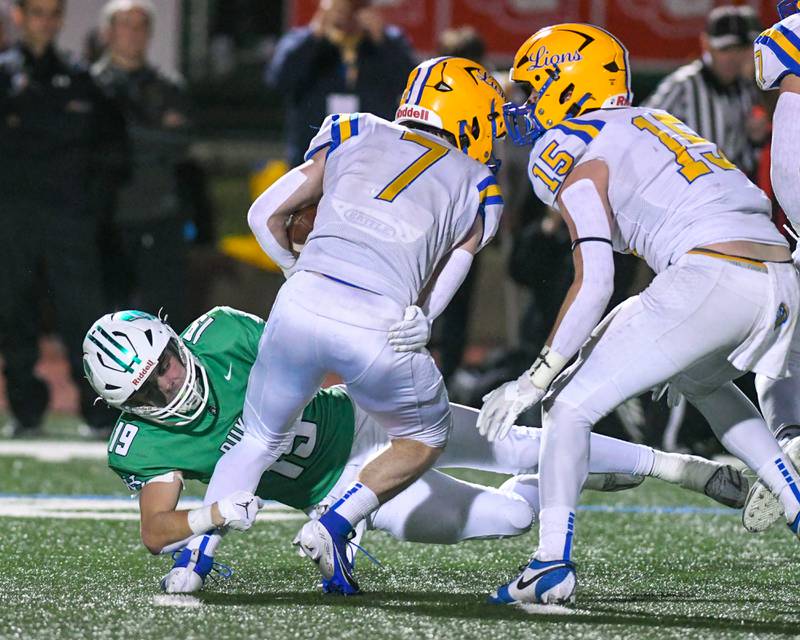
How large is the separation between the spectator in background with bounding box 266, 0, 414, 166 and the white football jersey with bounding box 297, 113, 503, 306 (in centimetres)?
291

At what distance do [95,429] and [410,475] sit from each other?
3420mm

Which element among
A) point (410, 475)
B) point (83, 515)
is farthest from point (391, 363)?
point (83, 515)

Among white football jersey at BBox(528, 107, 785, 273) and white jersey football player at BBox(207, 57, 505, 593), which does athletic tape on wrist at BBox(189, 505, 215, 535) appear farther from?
white football jersey at BBox(528, 107, 785, 273)

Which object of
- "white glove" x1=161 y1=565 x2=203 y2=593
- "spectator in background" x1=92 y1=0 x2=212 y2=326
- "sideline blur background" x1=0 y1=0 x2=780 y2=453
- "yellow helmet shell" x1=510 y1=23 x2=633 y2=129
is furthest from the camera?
"spectator in background" x1=92 y1=0 x2=212 y2=326

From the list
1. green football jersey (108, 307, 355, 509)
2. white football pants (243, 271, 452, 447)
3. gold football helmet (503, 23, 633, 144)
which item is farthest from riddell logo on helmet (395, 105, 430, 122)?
green football jersey (108, 307, 355, 509)

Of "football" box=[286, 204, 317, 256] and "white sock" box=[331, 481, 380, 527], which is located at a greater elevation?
"football" box=[286, 204, 317, 256]

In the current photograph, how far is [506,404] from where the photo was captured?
3.24 metres

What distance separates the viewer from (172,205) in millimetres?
6641

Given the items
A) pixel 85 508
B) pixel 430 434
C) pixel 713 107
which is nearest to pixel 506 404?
pixel 430 434

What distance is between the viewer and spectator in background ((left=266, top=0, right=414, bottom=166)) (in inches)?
254

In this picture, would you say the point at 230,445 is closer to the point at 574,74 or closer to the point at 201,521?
the point at 201,521

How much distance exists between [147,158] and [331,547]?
3.71m

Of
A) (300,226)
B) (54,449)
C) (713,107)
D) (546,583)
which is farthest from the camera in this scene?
(54,449)

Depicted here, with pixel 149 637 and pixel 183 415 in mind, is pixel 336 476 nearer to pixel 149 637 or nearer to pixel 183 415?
pixel 183 415
